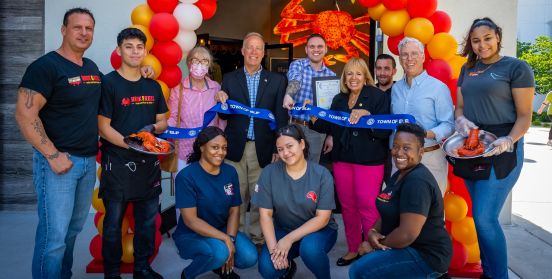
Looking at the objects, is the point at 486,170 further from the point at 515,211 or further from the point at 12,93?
the point at 12,93

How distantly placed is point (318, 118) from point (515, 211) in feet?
12.0

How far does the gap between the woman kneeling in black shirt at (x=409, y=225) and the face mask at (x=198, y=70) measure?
1927mm

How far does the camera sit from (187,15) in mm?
3992

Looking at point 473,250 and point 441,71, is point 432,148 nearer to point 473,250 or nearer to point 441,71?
point 441,71

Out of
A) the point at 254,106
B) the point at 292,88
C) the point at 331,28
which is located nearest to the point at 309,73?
the point at 292,88

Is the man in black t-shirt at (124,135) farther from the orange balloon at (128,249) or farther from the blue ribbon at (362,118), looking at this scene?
the blue ribbon at (362,118)

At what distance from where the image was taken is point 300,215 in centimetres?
322

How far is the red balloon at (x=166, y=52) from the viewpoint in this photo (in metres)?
3.91

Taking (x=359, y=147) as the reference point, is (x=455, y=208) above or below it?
below

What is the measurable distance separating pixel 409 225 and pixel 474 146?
0.95 meters

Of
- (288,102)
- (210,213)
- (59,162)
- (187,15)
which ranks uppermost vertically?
(187,15)

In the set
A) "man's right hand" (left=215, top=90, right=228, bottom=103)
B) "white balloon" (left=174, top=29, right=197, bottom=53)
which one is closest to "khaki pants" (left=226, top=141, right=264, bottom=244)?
"man's right hand" (left=215, top=90, right=228, bottom=103)

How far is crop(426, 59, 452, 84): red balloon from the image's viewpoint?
3738mm

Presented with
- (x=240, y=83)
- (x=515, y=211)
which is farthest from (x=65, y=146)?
(x=515, y=211)
